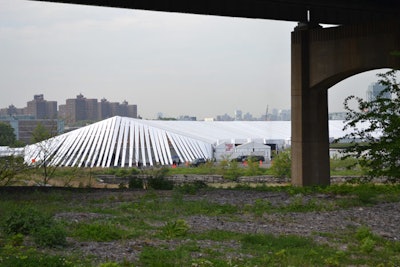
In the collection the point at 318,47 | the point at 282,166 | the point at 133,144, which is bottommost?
the point at 282,166

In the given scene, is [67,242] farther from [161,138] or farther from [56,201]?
[161,138]

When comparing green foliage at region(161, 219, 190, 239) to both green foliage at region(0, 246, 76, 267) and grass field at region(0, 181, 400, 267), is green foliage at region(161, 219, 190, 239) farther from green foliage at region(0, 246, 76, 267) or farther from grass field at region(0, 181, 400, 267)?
green foliage at region(0, 246, 76, 267)

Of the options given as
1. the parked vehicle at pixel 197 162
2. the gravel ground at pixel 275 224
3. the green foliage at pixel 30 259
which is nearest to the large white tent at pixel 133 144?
the parked vehicle at pixel 197 162

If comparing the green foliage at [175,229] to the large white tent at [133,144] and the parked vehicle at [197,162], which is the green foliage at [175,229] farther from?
the parked vehicle at [197,162]

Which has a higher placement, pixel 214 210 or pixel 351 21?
pixel 351 21

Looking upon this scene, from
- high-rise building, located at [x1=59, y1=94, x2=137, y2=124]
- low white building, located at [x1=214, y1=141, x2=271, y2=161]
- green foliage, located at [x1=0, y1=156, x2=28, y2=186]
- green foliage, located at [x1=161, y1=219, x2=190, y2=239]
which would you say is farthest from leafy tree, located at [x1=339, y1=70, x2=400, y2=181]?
high-rise building, located at [x1=59, y1=94, x2=137, y2=124]

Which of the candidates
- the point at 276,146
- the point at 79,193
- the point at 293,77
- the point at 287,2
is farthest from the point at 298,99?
the point at 276,146

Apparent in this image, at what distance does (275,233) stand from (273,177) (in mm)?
36463

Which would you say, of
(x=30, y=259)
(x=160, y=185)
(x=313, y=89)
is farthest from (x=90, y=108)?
(x=30, y=259)

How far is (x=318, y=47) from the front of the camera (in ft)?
99.8

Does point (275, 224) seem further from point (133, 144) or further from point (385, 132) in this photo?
point (133, 144)

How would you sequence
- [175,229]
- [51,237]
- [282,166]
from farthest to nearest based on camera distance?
[282,166]
[175,229]
[51,237]

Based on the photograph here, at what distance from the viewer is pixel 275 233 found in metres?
11.3

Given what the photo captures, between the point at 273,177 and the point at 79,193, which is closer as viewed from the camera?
the point at 79,193
